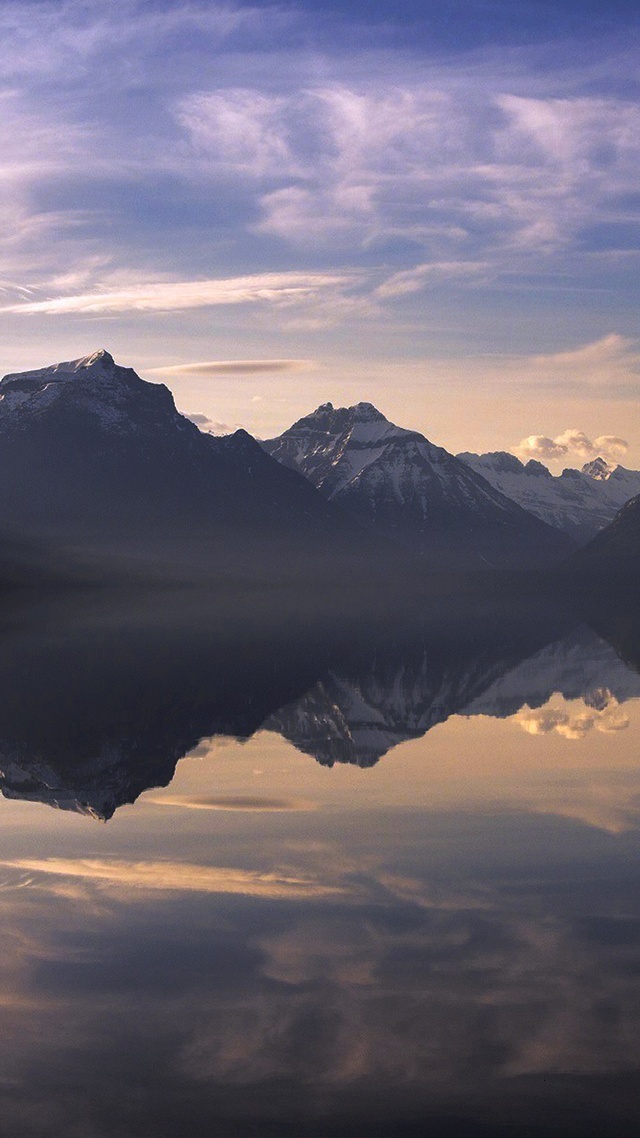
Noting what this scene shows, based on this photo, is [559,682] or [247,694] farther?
[559,682]

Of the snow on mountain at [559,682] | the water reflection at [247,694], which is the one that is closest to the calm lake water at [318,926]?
the water reflection at [247,694]

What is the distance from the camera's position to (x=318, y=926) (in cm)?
2859

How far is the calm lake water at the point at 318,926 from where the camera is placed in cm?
2042

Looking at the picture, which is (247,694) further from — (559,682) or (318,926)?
(318,926)

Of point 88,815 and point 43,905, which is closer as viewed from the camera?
point 43,905

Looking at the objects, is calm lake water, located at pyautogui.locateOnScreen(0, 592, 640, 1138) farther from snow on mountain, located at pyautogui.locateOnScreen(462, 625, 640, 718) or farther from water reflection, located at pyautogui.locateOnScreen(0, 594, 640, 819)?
snow on mountain, located at pyautogui.locateOnScreen(462, 625, 640, 718)

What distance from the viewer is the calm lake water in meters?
20.4

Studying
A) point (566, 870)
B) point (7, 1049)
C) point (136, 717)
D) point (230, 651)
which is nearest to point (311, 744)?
point (136, 717)

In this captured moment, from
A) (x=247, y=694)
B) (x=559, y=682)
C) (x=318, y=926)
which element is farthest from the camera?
(x=559, y=682)

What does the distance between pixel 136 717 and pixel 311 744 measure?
40.0ft

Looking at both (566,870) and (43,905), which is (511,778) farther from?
(43,905)

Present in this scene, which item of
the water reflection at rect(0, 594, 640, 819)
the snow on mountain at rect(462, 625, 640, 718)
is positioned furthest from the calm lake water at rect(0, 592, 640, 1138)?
the snow on mountain at rect(462, 625, 640, 718)

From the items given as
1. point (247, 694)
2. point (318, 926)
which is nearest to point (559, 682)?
point (247, 694)

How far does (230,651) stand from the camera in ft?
378
